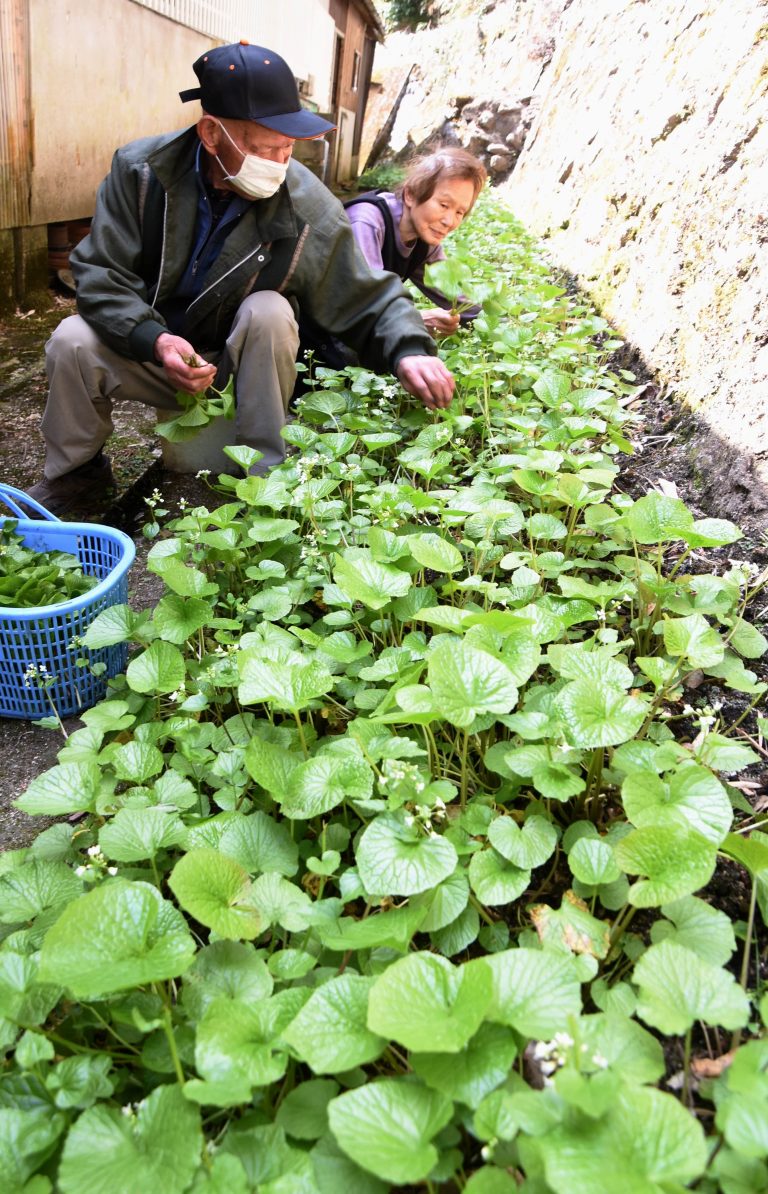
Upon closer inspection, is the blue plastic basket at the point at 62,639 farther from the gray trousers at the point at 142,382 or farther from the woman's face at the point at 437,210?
the woman's face at the point at 437,210

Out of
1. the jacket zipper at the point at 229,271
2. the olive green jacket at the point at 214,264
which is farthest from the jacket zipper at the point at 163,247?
the jacket zipper at the point at 229,271

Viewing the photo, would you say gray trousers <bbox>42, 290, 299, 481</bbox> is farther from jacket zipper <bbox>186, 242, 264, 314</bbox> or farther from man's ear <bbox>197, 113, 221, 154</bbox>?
man's ear <bbox>197, 113, 221, 154</bbox>

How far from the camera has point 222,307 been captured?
2650 mm

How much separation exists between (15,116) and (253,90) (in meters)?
2.83

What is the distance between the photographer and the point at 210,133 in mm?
2404

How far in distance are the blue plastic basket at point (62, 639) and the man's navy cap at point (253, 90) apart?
1.31 metres

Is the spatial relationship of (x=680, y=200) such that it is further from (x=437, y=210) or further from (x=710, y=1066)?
(x=710, y=1066)

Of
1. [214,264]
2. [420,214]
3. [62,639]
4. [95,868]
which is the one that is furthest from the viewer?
[420,214]

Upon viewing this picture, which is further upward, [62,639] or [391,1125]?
[391,1125]

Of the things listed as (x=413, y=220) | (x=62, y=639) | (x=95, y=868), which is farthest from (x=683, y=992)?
(x=413, y=220)

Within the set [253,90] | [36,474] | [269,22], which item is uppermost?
[269,22]

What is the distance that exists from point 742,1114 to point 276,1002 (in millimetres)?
546

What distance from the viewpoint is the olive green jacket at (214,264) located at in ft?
7.96

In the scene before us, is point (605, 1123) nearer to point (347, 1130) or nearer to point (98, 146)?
point (347, 1130)
